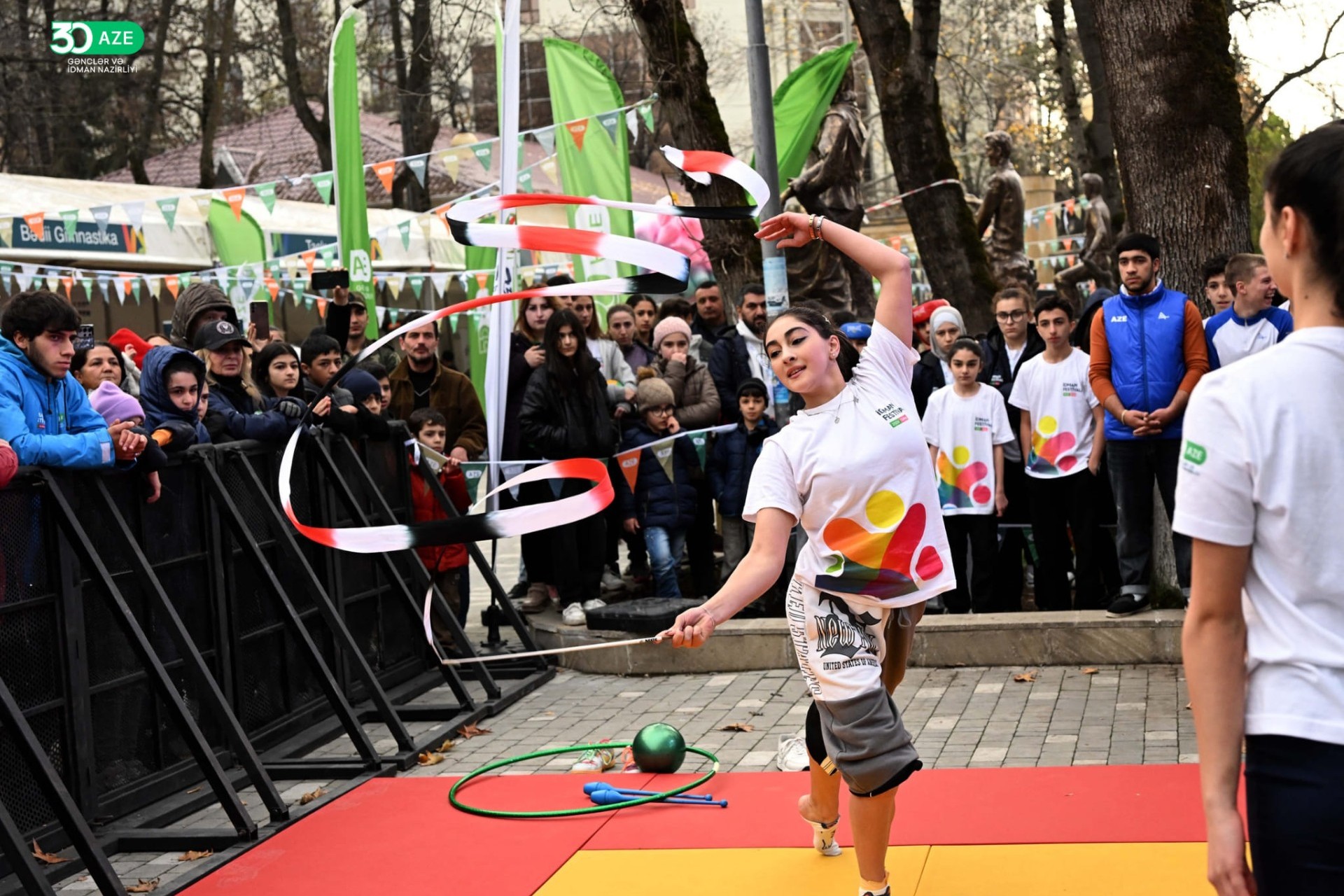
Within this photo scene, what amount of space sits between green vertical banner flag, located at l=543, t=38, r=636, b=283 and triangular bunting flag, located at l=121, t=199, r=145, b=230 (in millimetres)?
5873

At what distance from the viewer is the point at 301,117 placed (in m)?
28.9

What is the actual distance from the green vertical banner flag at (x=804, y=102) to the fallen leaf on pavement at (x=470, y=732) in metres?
6.74

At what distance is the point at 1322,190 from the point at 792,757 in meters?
4.86

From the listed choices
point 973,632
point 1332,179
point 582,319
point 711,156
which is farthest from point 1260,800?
point 582,319

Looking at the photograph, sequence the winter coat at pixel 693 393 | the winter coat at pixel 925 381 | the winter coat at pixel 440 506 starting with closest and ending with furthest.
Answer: the winter coat at pixel 440 506
the winter coat at pixel 925 381
the winter coat at pixel 693 393

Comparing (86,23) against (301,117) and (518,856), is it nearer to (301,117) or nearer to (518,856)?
(301,117)

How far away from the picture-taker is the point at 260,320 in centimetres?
962

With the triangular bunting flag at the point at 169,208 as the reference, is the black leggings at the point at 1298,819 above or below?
below

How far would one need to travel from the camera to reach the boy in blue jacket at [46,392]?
5902 mm

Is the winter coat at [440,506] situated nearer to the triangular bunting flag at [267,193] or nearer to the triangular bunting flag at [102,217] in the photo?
the triangular bunting flag at [267,193]

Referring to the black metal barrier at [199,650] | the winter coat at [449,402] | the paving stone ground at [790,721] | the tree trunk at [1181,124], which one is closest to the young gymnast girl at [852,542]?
the paving stone ground at [790,721]

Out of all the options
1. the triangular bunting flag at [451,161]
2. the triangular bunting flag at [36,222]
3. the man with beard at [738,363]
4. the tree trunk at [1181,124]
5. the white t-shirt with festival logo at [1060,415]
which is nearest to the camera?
the tree trunk at [1181,124]

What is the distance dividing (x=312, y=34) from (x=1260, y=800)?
3530cm
